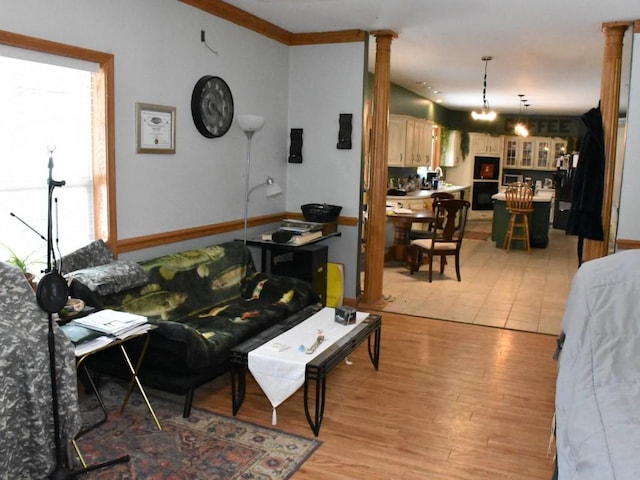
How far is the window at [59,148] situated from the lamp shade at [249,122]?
1.20 m

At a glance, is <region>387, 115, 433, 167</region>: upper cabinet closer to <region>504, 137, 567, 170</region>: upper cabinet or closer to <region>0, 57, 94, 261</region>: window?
<region>504, 137, 567, 170</region>: upper cabinet

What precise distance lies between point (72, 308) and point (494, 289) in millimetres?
4866

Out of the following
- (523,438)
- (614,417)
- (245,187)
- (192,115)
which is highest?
(192,115)

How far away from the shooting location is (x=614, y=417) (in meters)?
1.78

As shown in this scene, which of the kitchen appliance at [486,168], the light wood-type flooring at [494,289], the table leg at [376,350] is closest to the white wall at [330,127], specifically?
the light wood-type flooring at [494,289]

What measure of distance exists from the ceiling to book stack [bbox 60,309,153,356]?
272 centimetres

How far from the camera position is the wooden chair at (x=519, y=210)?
884cm

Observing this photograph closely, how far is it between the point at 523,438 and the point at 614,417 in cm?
143

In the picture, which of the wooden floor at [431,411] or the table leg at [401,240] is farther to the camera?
the table leg at [401,240]

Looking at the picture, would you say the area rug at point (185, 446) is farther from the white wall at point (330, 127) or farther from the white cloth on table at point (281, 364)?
the white wall at point (330, 127)

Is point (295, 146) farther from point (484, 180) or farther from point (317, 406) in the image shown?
point (484, 180)

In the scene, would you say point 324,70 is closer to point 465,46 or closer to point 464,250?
point 465,46

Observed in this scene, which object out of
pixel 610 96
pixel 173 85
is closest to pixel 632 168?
pixel 610 96

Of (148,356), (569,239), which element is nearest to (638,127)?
(148,356)
